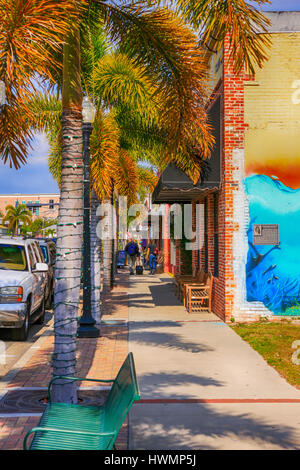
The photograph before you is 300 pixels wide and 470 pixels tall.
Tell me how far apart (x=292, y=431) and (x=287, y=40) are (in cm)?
989

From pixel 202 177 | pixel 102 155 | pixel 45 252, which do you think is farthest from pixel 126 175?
pixel 202 177

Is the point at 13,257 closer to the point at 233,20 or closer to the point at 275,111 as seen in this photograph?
the point at 275,111

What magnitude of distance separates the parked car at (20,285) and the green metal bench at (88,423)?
5.94 m

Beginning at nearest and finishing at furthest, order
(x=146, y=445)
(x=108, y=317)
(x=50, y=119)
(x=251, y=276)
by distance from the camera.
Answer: (x=146, y=445) → (x=251, y=276) → (x=108, y=317) → (x=50, y=119)

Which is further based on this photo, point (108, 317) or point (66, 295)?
point (108, 317)

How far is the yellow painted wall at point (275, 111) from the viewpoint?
12.7 meters

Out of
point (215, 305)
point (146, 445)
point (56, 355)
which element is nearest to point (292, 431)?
point (146, 445)

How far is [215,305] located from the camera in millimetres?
14289

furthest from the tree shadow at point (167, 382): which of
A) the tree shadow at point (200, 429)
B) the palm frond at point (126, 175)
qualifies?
the palm frond at point (126, 175)

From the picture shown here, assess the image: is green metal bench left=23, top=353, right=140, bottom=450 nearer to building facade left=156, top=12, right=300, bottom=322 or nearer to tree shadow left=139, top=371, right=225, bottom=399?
tree shadow left=139, top=371, right=225, bottom=399

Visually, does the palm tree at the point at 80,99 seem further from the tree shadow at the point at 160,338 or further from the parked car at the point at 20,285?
the parked car at the point at 20,285

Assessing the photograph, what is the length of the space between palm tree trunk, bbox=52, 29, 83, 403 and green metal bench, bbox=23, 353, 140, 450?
1.35 m

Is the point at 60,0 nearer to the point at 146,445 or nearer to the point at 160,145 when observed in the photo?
the point at 146,445

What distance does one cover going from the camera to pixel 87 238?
38.7ft
